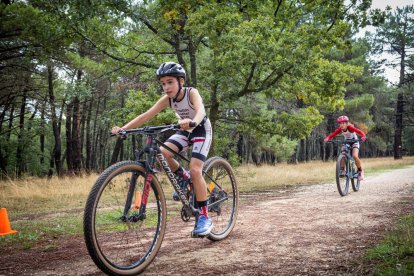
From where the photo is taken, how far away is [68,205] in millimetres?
10969

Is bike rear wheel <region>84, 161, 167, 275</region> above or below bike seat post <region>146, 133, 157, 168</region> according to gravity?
below

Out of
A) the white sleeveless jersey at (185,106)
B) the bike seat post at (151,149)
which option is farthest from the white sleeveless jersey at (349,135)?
the bike seat post at (151,149)

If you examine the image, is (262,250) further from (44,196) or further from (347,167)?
(44,196)

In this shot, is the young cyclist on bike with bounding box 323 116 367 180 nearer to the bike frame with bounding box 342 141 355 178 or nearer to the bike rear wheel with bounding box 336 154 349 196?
the bike frame with bounding box 342 141 355 178

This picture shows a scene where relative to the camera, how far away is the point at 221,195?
17.7 ft

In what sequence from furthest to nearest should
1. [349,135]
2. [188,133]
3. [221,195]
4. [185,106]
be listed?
[349,135], [221,195], [188,133], [185,106]

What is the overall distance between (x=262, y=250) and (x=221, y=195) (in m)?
1.37

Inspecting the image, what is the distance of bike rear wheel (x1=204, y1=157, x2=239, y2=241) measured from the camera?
17.0ft

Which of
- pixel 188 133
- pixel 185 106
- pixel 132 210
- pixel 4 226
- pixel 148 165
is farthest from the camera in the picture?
pixel 4 226

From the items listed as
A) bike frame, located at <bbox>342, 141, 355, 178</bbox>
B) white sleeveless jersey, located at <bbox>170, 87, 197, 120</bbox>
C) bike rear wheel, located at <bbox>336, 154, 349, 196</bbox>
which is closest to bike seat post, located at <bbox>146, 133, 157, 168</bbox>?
white sleeveless jersey, located at <bbox>170, 87, 197, 120</bbox>

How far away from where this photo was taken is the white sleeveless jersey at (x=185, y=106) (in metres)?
4.58

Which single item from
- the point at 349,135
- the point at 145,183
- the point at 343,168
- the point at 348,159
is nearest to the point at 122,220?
the point at 145,183

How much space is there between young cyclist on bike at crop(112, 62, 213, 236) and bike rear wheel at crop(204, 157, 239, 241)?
0.54 meters

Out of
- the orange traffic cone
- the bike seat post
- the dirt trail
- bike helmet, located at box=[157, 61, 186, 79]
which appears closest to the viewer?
the dirt trail
